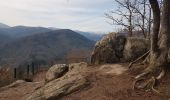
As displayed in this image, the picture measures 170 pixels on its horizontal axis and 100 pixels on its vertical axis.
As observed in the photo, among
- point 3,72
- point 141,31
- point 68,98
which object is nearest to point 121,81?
point 68,98

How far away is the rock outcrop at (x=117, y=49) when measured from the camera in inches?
715

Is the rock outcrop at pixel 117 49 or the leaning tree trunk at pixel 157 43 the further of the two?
the rock outcrop at pixel 117 49

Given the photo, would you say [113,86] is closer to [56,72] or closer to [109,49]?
[109,49]

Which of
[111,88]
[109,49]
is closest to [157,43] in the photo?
[111,88]

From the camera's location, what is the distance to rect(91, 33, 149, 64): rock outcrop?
59.6 ft

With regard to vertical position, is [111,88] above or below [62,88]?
above

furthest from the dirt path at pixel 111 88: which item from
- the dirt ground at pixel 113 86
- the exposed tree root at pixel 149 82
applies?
the exposed tree root at pixel 149 82

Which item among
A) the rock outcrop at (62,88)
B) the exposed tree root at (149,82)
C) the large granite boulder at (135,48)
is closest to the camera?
the exposed tree root at (149,82)

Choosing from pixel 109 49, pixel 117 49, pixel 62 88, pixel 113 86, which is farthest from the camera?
pixel 117 49

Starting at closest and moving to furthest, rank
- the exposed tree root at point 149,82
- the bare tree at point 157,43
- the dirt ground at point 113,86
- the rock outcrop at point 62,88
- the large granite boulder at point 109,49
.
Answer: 1. the dirt ground at point 113,86
2. the exposed tree root at point 149,82
3. the bare tree at point 157,43
4. the rock outcrop at point 62,88
5. the large granite boulder at point 109,49

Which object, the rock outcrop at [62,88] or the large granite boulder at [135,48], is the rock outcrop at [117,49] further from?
the rock outcrop at [62,88]

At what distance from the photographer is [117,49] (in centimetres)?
1898

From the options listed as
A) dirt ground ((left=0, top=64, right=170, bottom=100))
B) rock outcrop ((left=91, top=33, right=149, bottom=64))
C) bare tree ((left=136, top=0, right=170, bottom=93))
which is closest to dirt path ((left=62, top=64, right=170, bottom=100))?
dirt ground ((left=0, top=64, right=170, bottom=100))

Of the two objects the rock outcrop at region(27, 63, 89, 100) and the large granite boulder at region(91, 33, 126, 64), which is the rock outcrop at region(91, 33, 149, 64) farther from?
the rock outcrop at region(27, 63, 89, 100)
